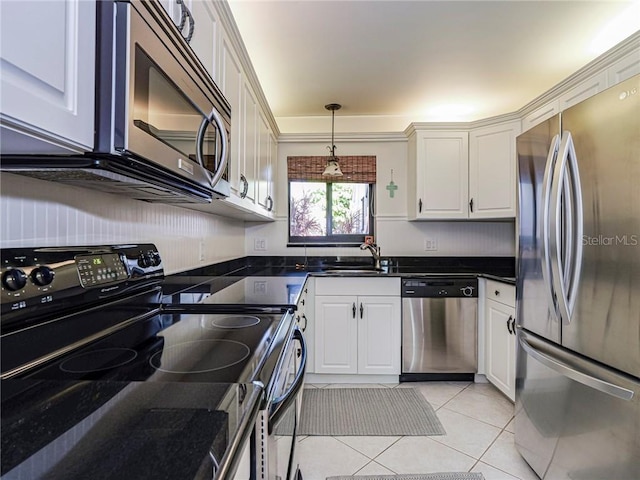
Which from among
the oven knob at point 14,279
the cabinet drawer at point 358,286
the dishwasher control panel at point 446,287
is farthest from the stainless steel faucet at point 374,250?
the oven knob at point 14,279

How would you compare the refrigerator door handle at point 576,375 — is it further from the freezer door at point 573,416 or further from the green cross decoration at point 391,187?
the green cross decoration at point 391,187

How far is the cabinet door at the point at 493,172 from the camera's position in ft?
8.91

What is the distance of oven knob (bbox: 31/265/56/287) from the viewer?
75cm

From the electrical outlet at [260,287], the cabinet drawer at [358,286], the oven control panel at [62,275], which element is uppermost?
the oven control panel at [62,275]

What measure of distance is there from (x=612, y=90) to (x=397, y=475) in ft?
6.04

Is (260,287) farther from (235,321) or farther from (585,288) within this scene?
(585,288)

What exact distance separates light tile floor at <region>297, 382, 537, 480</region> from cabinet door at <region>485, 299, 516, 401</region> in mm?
194

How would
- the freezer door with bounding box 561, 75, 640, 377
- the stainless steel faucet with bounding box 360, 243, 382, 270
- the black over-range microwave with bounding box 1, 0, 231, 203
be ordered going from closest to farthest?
1. the black over-range microwave with bounding box 1, 0, 231, 203
2. the freezer door with bounding box 561, 75, 640, 377
3. the stainless steel faucet with bounding box 360, 243, 382, 270

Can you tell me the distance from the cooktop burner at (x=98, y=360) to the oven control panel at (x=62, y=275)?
135 millimetres

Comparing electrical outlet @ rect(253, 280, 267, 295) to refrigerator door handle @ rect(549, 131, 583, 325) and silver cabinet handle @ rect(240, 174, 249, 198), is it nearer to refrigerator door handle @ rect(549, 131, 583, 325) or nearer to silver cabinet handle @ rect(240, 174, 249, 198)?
silver cabinet handle @ rect(240, 174, 249, 198)

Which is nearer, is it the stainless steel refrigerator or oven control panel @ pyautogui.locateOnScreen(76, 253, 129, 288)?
oven control panel @ pyautogui.locateOnScreen(76, 253, 129, 288)

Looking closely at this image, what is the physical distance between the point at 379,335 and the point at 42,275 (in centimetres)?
230

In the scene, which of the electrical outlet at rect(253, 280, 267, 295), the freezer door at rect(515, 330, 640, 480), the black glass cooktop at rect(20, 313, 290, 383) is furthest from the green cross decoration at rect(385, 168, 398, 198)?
the black glass cooktop at rect(20, 313, 290, 383)

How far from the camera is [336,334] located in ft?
8.80
